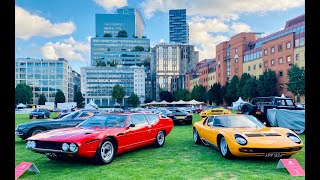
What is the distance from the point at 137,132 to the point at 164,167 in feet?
6.50

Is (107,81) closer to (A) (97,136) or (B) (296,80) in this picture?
(B) (296,80)

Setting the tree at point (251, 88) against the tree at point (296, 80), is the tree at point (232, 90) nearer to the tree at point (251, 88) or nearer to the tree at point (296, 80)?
the tree at point (251, 88)

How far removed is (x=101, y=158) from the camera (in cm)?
647

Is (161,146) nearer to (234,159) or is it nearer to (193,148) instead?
(193,148)

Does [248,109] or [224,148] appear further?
[248,109]

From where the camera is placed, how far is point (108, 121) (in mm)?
7867

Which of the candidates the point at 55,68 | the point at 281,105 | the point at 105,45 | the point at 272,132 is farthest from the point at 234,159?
the point at 105,45

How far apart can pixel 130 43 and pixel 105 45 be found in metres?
17.0

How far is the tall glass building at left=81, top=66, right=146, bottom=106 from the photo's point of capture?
15362 cm

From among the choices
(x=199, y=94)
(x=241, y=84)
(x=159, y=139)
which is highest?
(x=241, y=84)

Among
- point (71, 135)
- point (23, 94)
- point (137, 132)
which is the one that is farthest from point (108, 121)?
point (23, 94)

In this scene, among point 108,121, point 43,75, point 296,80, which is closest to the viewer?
point 108,121

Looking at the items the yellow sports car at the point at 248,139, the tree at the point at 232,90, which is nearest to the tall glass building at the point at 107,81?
the tree at the point at 232,90

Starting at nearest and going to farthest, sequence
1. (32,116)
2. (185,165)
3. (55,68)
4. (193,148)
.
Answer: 1. (185,165)
2. (193,148)
3. (32,116)
4. (55,68)
